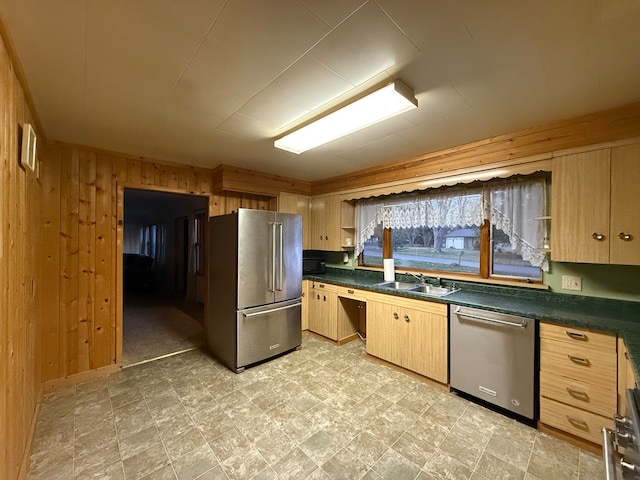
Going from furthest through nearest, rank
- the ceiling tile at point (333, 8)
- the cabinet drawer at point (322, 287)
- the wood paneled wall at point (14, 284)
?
the cabinet drawer at point (322, 287) < the wood paneled wall at point (14, 284) < the ceiling tile at point (333, 8)

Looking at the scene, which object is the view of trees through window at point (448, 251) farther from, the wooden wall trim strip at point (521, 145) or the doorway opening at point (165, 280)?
the doorway opening at point (165, 280)

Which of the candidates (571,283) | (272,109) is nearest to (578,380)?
(571,283)

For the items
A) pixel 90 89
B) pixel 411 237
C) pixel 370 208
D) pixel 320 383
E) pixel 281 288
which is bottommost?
pixel 320 383

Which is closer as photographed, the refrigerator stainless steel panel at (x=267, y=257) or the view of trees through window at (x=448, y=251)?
the view of trees through window at (x=448, y=251)

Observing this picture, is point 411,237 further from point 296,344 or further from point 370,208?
point 296,344

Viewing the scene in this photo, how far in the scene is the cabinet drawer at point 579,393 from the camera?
1686 mm

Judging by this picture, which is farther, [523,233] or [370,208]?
[370,208]

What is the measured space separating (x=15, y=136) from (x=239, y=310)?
2.10 m

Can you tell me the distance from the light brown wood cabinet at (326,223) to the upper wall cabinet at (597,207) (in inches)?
97.3

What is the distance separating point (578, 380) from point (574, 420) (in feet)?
0.92

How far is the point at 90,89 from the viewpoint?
168cm

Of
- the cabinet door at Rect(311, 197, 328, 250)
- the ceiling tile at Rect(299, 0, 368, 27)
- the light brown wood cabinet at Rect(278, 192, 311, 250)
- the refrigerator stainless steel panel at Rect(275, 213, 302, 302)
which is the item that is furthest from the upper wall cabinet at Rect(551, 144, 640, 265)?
the light brown wood cabinet at Rect(278, 192, 311, 250)

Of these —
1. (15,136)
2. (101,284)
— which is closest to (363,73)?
(15,136)

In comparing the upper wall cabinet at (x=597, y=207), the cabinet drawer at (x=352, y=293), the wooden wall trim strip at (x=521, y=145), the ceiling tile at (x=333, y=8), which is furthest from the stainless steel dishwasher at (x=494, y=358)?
the ceiling tile at (x=333, y=8)
